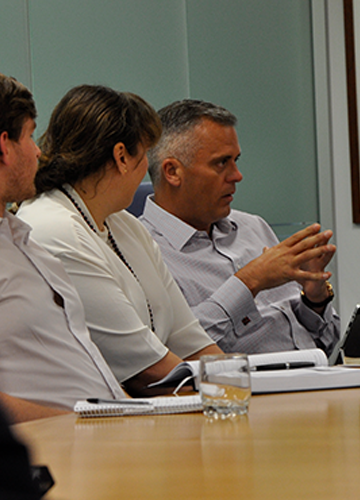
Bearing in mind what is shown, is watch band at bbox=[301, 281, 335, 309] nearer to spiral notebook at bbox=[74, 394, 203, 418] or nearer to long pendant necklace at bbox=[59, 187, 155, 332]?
long pendant necklace at bbox=[59, 187, 155, 332]

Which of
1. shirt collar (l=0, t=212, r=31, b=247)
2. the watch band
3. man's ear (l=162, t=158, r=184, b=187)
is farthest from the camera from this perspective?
man's ear (l=162, t=158, r=184, b=187)

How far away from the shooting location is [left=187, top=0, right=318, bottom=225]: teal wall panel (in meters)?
3.21

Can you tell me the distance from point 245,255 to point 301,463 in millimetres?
1602

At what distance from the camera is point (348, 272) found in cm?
321

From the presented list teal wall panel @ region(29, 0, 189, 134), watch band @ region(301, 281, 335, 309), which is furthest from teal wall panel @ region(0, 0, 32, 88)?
watch band @ region(301, 281, 335, 309)

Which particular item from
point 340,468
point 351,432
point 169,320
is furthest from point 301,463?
point 169,320

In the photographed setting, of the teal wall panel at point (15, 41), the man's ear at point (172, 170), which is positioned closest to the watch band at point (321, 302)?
the man's ear at point (172, 170)

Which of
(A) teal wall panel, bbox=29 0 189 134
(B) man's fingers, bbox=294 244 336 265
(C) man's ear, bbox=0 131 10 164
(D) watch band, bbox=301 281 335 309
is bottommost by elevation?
(D) watch band, bbox=301 281 335 309

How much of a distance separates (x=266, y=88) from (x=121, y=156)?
1.75m

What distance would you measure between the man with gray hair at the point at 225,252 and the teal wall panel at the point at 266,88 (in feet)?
3.10

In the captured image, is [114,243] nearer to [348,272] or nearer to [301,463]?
[301,463]

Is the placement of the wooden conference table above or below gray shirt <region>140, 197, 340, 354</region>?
above

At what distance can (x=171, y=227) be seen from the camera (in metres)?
2.10

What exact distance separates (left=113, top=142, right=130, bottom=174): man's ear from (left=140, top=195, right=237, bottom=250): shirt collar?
440mm
